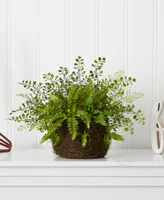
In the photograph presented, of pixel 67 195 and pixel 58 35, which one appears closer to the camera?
pixel 67 195

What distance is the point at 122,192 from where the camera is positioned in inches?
51.1

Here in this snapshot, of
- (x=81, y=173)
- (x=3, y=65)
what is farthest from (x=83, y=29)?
(x=81, y=173)

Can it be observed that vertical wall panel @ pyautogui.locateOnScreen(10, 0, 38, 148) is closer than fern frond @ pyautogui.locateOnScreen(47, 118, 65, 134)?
No

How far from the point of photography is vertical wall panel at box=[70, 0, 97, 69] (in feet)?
5.53

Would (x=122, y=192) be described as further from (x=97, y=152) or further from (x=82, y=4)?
(x=82, y=4)

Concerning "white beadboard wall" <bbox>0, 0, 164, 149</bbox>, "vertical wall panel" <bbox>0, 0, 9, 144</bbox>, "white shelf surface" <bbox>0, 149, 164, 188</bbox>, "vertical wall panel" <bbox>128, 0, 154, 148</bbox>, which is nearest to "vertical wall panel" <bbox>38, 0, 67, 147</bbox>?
"white beadboard wall" <bbox>0, 0, 164, 149</bbox>

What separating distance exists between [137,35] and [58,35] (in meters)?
0.30

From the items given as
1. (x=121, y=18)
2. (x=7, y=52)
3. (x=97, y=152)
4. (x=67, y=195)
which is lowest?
(x=67, y=195)

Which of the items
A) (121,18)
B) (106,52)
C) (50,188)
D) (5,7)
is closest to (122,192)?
(50,188)

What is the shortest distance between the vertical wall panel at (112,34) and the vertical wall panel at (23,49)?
25 cm

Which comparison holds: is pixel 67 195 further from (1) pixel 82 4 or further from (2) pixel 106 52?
(1) pixel 82 4

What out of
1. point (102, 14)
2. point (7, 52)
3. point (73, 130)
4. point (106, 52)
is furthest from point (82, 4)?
point (73, 130)

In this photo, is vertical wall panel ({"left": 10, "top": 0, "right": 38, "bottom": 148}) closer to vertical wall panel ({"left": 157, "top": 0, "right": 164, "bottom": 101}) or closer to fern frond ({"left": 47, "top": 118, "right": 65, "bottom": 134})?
fern frond ({"left": 47, "top": 118, "right": 65, "bottom": 134})

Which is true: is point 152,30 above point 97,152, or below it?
above
